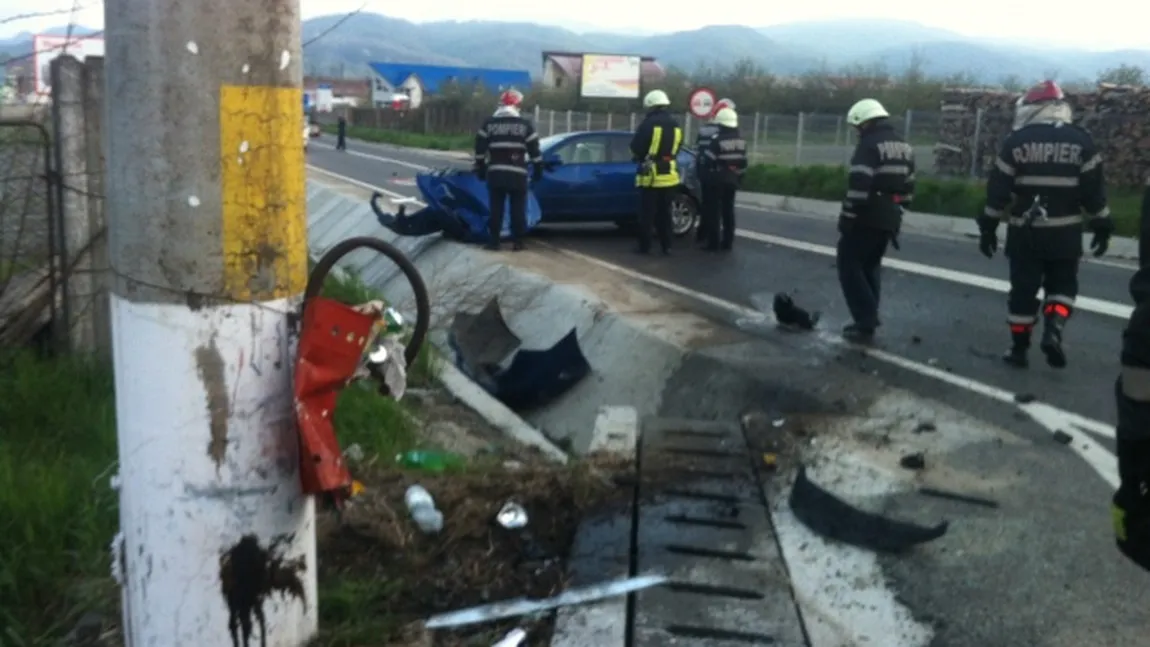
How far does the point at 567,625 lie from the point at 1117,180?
805 inches

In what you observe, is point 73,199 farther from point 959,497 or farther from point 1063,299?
point 1063,299

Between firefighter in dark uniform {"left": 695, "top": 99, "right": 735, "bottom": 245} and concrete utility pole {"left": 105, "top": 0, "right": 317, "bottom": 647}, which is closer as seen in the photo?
concrete utility pole {"left": 105, "top": 0, "right": 317, "bottom": 647}

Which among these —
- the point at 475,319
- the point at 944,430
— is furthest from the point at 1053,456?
the point at 475,319

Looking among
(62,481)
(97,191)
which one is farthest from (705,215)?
(62,481)

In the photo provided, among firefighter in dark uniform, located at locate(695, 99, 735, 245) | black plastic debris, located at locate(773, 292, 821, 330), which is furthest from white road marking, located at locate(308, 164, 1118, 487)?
firefighter in dark uniform, located at locate(695, 99, 735, 245)

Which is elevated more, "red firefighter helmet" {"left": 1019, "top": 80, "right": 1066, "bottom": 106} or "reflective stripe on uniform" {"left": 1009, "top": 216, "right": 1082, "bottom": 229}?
"red firefighter helmet" {"left": 1019, "top": 80, "right": 1066, "bottom": 106}

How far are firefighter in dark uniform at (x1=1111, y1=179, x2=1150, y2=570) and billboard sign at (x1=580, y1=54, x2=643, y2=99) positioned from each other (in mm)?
49384

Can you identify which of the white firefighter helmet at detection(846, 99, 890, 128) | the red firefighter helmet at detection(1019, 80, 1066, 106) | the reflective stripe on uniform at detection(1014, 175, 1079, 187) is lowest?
the reflective stripe on uniform at detection(1014, 175, 1079, 187)

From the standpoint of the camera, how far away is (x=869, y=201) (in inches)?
343

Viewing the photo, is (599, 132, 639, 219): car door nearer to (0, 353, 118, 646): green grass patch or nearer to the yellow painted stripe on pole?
(0, 353, 118, 646): green grass patch

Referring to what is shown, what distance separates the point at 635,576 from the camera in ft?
13.0

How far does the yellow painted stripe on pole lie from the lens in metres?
2.95

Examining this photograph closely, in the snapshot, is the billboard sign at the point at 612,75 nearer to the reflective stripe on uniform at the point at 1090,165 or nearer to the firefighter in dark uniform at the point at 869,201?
the firefighter in dark uniform at the point at 869,201

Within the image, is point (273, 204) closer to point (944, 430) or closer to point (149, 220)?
point (149, 220)
